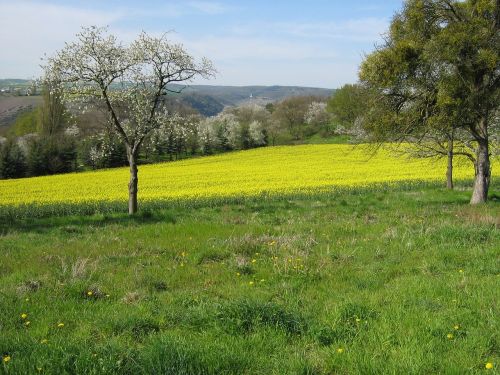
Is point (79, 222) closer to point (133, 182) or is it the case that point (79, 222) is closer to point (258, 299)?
point (133, 182)

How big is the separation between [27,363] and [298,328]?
2.82m

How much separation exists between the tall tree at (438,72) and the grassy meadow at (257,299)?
437 centimetres

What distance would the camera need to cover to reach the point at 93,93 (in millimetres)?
16922

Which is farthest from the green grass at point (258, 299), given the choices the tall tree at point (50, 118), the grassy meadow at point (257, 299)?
the tall tree at point (50, 118)

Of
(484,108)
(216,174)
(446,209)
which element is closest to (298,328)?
(446,209)

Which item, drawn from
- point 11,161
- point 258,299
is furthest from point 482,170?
point 11,161

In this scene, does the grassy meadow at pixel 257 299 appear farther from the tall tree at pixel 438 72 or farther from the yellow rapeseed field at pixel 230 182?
the yellow rapeseed field at pixel 230 182

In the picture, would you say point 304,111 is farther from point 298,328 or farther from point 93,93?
point 298,328

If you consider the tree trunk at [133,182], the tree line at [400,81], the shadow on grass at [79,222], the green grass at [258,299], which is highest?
the tree line at [400,81]

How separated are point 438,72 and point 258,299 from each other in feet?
39.6

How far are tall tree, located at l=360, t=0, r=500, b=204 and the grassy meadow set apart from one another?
4.37 meters

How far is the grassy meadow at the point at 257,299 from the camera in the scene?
429cm

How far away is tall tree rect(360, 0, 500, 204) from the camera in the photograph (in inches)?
571

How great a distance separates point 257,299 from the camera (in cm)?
598
